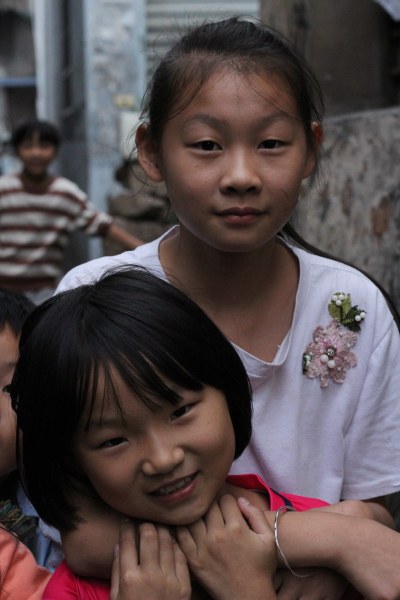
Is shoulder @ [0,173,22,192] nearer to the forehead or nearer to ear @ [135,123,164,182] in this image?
ear @ [135,123,164,182]

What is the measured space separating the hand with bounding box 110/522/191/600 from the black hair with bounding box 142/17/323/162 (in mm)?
844

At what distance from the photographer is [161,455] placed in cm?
162

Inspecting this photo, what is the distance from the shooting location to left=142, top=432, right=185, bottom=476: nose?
63.6 inches

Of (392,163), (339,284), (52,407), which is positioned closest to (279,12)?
(392,163)

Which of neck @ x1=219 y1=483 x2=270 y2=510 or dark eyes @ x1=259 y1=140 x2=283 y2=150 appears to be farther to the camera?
dark eyes @ x1=259 y1=140 x2=283 y2=150

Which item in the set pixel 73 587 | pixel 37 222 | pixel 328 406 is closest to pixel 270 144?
pixel 328 406

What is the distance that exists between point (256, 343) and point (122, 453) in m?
0.58

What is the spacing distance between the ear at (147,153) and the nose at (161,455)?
70 centimetres

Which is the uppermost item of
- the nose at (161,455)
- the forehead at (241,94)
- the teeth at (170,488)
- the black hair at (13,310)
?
the forehead at (241,94)

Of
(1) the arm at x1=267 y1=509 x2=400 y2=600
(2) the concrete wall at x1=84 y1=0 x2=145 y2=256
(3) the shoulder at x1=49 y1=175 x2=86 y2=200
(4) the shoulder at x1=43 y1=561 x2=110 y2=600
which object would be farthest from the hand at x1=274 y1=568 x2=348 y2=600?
(2) the concrete wall at x1=84 y1=0 x2=145 y2=256

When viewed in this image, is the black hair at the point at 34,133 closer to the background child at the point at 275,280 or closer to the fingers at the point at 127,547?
the background child at the point at 275,280

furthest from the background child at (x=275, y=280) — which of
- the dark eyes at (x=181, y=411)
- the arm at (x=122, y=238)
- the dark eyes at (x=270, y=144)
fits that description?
the arm at (x=122, y=238)

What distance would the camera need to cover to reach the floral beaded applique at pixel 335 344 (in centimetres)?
212

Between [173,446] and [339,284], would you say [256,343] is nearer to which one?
[339,284]
